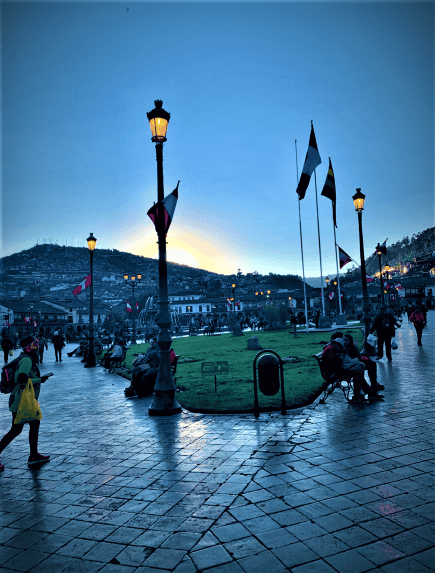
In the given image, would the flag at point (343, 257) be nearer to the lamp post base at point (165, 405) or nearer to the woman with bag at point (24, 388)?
the lamp post base at point (165, 405)

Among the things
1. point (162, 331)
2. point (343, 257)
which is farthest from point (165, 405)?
point (343, 257)

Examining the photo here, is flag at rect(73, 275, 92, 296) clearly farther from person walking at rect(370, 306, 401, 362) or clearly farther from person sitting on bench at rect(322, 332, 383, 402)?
person sitting on bench at rect(322, 332, 383, 402)

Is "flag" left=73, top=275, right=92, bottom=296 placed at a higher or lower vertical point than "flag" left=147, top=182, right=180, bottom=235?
lower

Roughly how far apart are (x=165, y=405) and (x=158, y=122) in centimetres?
540

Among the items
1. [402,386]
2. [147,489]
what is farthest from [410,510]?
[402,386]

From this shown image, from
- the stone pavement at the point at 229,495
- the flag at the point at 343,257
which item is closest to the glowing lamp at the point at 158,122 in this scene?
the stone pavement at the point at 229,495

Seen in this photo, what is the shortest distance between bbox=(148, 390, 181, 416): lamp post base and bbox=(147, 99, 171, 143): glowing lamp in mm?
4849

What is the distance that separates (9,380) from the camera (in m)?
4.77

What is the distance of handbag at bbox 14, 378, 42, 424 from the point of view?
4.64 meters

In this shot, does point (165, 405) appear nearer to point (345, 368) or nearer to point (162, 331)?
point (162, 331)

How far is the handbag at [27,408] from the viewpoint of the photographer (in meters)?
4.64

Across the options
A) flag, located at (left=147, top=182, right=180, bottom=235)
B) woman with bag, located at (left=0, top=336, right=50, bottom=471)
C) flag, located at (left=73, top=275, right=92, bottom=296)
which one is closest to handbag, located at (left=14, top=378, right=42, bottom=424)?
woman with bag, located at (left=0, top=336, right=50, bottom=471)

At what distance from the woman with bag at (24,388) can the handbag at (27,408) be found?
30mm

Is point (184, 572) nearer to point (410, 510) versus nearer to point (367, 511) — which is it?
point (367, 511)
